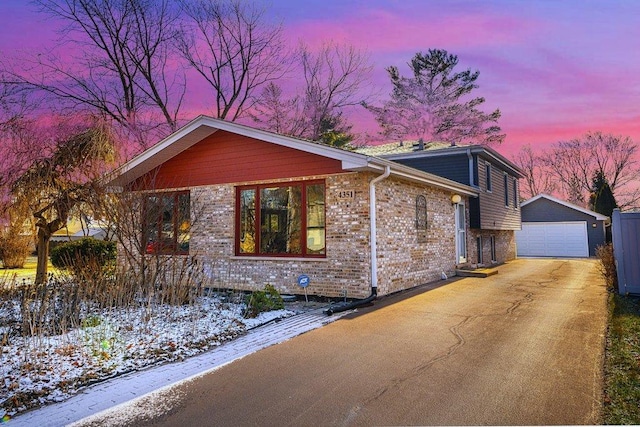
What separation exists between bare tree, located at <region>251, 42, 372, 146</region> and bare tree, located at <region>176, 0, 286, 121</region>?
116 centimetres

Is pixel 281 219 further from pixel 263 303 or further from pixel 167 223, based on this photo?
pixel 167 223

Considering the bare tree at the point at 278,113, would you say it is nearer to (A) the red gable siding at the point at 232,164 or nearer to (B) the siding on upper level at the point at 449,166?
(B) the siding on upper level at the point at 449,166

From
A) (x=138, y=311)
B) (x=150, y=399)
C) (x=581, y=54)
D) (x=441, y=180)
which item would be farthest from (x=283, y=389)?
(x=581, y=54)

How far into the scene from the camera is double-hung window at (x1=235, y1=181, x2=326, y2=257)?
28.8ft

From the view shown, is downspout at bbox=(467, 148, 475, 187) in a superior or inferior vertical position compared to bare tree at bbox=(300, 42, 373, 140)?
inferior

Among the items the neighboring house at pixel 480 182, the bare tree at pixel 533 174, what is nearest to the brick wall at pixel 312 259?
the neighboring house at pixel 480 182

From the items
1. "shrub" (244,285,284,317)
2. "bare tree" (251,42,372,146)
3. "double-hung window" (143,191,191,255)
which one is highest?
"bare tree" (251,42,372,146)

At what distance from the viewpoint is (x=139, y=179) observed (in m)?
11.3

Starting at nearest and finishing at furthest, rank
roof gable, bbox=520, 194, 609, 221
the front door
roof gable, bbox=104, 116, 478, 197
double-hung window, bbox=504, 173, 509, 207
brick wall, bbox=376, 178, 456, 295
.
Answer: roof gable, bbox=104, 116, 478, 197
brick wall, bbox=376, 178, 456, 295
the front door
double-hung window, bbox=504, 173, 509, 207
roof gable, bbox=520, 194, 609, 221

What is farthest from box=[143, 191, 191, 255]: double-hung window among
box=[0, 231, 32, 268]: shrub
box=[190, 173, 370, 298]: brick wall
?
box=[0, 231, 32, 268]: shrub

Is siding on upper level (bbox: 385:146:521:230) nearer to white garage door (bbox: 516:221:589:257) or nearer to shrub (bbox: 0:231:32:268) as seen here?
white garage door (bbox: 516:221:589:257)

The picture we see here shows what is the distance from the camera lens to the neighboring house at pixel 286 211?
8234mm

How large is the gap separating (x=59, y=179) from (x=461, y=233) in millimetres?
12241

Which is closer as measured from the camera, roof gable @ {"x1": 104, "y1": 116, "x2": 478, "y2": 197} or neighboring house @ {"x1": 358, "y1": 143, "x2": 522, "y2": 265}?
roof gable @ {"x1": 104, "y1": 116, "x2": 478, "y2": 197}
